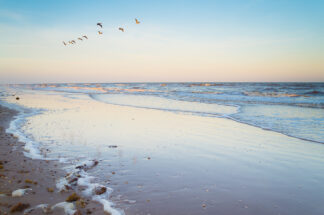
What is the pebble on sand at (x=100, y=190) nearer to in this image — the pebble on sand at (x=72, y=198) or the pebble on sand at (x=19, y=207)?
the pebble on sand at (x=72, y=198)

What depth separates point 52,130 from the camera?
8.56 meters

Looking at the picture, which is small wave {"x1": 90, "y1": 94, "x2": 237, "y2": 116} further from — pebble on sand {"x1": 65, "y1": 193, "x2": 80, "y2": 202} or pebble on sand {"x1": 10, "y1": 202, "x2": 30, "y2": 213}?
pebble on sand {"x1": 10, "y1": 202, "x2": 30, "y2": 213}

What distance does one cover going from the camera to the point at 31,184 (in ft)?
12.9

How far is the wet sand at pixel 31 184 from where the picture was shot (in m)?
3.22

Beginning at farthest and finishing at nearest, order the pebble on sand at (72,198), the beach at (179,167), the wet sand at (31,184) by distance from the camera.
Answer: the beach at (179,167), the pebble on sand at (72,198), the wet sand at (31,184)

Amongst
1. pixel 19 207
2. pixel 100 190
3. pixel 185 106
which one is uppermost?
pixel 19 207

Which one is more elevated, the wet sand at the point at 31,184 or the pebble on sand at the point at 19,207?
the pebble on sand at the point at 19,207

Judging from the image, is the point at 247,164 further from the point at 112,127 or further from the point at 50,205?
the point at 112,127

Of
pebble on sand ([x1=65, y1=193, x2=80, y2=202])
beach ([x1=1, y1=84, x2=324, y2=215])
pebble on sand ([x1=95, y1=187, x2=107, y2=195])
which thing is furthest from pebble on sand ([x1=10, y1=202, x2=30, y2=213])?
pebble on sand ([x1=95, y1=187, x2=107, y2=195])

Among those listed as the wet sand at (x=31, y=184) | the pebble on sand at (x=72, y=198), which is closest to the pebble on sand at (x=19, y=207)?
the wet sand at (x=31, y=184)

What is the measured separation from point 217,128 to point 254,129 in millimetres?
1644

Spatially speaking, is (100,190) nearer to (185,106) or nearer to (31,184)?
Answer: (31,184)

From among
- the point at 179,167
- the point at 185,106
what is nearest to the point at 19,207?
the point at 179,167

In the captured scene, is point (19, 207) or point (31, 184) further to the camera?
point (31, 184)
